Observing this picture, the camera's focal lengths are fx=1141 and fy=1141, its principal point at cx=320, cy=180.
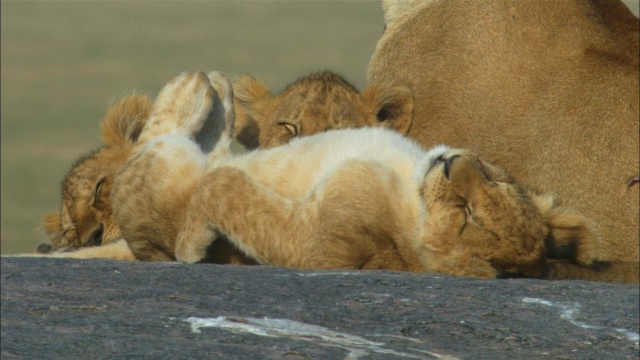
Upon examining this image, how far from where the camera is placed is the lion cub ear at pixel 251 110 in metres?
5.75

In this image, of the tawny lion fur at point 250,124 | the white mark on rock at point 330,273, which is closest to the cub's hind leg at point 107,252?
the tawny lion fur at point 250,124

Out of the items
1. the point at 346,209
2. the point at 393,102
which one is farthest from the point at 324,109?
the point at 346,209

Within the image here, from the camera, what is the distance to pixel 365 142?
450cm

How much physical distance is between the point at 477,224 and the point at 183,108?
158cm

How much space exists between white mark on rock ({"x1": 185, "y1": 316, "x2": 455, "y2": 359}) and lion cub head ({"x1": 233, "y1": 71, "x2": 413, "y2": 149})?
2.22 m

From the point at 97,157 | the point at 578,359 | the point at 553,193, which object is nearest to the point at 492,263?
the point at 553,193

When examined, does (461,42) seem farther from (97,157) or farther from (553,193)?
(97,157)

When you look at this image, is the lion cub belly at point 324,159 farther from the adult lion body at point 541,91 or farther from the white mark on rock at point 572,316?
the white mark on rock at point 572,316

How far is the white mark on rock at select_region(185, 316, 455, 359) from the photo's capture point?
3074 mm

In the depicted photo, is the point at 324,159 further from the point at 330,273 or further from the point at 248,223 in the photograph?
the point at 330,273

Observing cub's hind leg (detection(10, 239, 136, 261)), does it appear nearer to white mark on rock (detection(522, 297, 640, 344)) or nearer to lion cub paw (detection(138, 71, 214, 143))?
lion cub paw (detection(138, 71, 214, 143))

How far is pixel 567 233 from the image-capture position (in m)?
4.27

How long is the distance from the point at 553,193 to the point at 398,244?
850 millimetres

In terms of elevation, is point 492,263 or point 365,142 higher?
point 365,142
